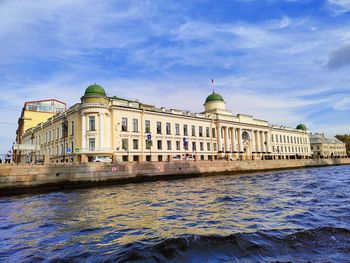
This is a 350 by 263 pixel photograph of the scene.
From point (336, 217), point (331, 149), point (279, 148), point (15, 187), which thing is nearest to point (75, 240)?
point (336, 217)

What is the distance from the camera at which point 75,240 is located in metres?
7.03

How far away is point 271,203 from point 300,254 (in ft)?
20.0

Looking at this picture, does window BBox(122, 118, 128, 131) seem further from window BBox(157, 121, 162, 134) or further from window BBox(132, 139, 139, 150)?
window BBox(157, 121, 162, 134)

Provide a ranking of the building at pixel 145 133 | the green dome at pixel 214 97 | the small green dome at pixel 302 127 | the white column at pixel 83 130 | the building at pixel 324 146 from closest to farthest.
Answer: the white column at pixel 83 130 → the building at pixel 145 133 → the green dome at pixel 214 97 → the small green dome at pixel 302 127 → the building at pixel 324 146

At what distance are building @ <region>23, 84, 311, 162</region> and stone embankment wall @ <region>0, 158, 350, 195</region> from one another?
3313 millimetres

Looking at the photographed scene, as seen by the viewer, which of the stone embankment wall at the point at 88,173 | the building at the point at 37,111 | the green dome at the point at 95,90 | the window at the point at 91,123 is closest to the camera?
the stone embankment wall at the point at 88,173

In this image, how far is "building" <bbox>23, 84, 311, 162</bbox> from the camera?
37.2 meters

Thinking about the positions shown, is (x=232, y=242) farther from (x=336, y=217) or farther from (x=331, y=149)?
(x=331, y=149)

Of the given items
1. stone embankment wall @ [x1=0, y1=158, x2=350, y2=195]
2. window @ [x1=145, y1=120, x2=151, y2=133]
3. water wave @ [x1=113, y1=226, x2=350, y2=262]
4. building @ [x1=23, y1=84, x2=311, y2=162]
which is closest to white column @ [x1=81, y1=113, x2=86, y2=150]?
building @ [x1=23, y1=84, x2=311, y2=162]

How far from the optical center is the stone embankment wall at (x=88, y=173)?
65.8 feet

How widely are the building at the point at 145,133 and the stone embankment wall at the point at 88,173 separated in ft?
10.9

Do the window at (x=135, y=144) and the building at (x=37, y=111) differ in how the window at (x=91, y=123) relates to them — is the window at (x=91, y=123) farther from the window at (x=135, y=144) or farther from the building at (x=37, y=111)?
the building at (x=37, y=111)

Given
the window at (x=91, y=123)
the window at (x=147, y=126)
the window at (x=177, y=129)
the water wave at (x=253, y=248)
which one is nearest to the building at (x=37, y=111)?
the window at (x=91, y=123)

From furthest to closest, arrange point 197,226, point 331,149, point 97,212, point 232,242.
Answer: point 331,149, point 97,212, point 197,226, point 232,242
